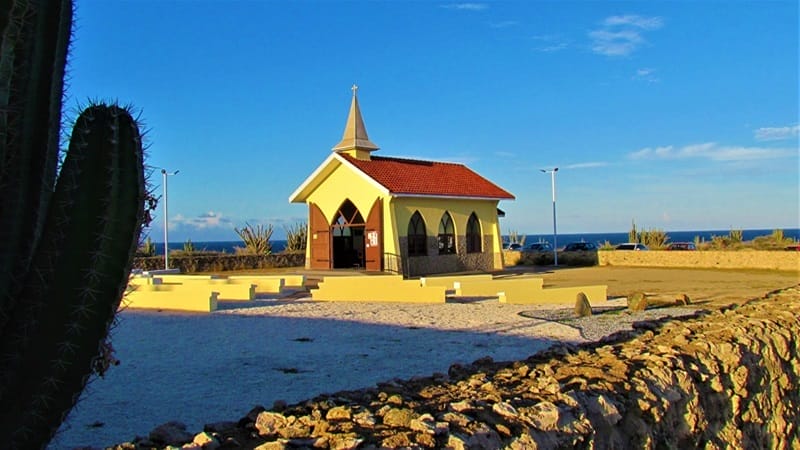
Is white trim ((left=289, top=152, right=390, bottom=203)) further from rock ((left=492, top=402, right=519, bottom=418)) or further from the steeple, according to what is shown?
rock ((left=492, top=402, right=519, bottom=418))

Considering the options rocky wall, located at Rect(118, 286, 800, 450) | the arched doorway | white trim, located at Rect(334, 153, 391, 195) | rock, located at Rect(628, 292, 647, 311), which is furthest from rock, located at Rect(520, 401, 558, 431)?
the arched doorway

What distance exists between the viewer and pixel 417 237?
30141 millimetres

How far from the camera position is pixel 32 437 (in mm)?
3865

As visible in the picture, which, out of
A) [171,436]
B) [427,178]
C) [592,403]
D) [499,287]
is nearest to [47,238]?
[171,436]

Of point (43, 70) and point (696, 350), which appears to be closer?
point (43, 70)

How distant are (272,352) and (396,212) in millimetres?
18527

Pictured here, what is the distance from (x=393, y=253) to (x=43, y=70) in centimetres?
2490

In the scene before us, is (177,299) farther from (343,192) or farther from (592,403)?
(592,403)

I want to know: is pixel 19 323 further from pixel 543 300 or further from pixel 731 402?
pixel 543 300

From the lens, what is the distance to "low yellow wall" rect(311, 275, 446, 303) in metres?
18.3

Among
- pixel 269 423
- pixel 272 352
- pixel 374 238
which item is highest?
pixel 374 238

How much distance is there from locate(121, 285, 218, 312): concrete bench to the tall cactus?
13.0m

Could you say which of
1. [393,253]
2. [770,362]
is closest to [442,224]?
[393,253]

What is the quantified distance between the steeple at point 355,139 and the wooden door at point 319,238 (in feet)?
10.2
